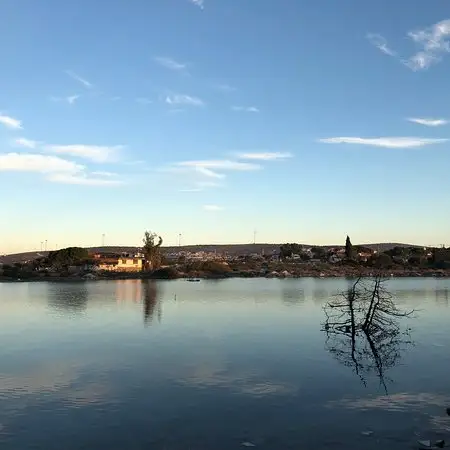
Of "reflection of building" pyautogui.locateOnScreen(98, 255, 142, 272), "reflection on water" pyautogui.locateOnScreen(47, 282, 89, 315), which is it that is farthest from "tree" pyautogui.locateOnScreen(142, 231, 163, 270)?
"reflection on water" pyautogui.locateOnScreen(47, 282, 89, 315)

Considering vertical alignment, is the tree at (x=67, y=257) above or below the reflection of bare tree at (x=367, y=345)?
above

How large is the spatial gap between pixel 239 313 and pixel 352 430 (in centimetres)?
3377

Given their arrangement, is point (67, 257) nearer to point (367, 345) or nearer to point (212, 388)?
point (367, 345)

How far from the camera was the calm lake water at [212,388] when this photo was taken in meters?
15.7

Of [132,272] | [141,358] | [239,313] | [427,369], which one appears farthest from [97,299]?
[132,272]

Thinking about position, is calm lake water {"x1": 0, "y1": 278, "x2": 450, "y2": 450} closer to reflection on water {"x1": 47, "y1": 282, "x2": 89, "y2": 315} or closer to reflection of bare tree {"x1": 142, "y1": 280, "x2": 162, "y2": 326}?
reflection of bare tree {"x1": 142, "y1": 280, "x2": 162, "y2": 326}

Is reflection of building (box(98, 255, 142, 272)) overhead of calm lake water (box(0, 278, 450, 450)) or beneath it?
overhead

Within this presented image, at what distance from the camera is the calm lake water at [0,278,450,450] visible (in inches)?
617

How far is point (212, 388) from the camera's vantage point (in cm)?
2145

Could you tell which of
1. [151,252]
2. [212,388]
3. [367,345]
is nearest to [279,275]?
[151,252]

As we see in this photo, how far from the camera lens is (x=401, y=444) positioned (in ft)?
48.2

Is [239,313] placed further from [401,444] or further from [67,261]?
[67,261]

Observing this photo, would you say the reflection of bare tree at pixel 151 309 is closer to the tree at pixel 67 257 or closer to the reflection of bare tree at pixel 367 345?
the reflection of bare tree at pixel 367 345

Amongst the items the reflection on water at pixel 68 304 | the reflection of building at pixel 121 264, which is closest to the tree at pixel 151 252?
the reflection of building at pixel 121 264
